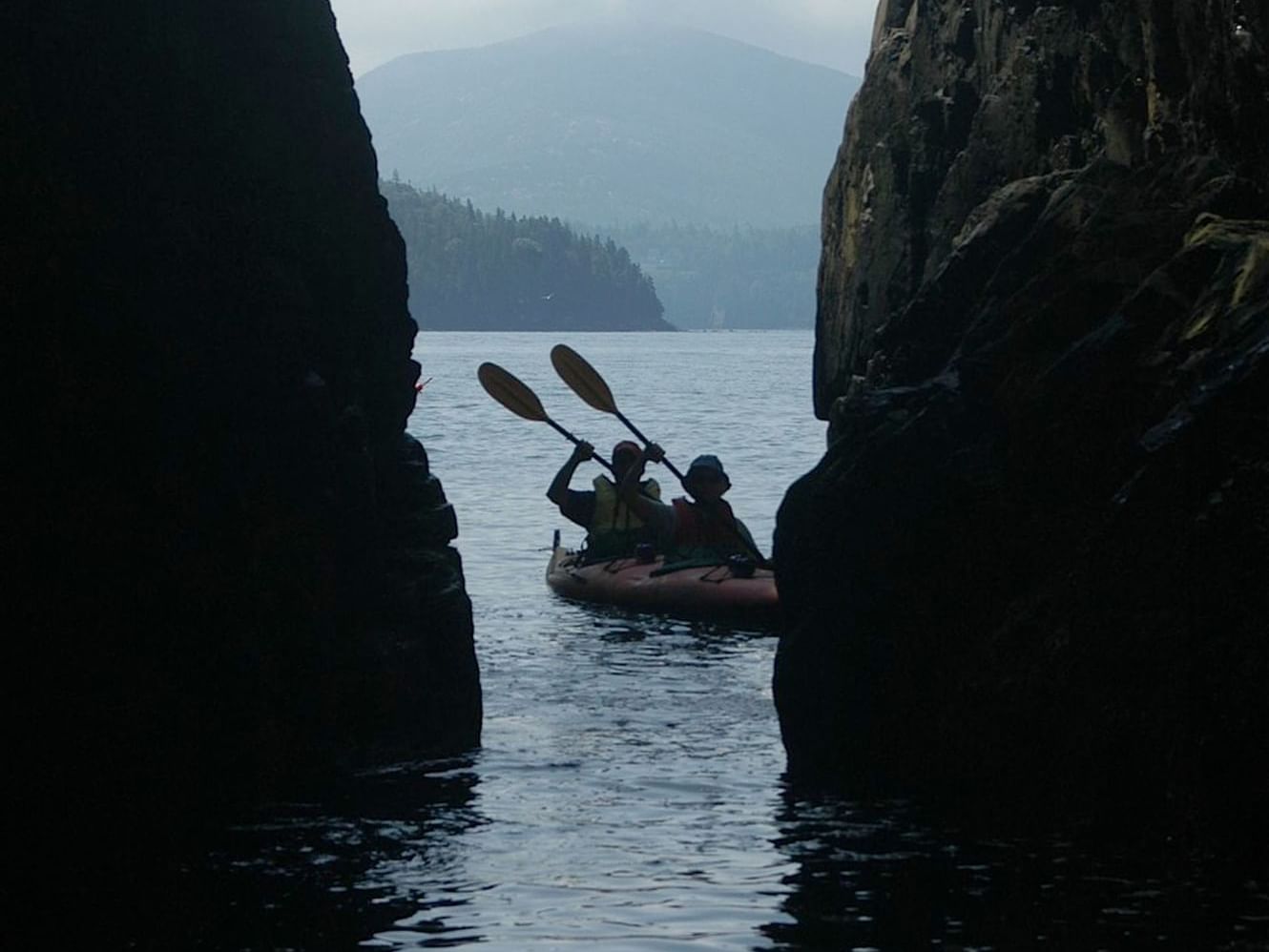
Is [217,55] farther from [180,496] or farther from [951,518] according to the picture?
[951,518]

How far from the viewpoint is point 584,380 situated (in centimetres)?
2108

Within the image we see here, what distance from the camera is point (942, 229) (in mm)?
18797

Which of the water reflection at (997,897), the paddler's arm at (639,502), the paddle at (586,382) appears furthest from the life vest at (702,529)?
the water reflection at (997,897)

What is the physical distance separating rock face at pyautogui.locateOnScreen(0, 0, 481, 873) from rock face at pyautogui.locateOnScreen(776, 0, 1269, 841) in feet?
7.60

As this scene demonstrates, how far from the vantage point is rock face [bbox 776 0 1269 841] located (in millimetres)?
9016

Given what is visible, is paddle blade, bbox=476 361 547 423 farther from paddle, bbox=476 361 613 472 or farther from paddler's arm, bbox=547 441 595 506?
paddler's arm, bbox=547 441 595 506

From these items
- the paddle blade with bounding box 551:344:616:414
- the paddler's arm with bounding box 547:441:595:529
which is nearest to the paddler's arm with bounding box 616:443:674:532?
the paddler's arm with bounding box 547:441:595:529

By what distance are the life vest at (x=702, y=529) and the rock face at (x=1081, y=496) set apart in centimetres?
825

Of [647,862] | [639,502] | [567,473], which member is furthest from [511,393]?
[647,862]

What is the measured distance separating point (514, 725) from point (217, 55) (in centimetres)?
517

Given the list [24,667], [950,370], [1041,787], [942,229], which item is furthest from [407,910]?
[942,229]

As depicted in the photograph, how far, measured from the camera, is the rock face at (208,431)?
9.59m

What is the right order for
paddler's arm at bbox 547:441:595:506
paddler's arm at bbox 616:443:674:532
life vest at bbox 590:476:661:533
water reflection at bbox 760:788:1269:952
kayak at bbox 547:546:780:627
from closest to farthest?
water reflection at bbox 760:788:1269:952
kayak at bbox 547:546:780:627
paddler's arm at bbox 547:441:595:506
paddler's arm at bbox 616:443:674:532
life vest at bbox 590:476:661:533

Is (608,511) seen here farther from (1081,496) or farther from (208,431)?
(1081,496)
